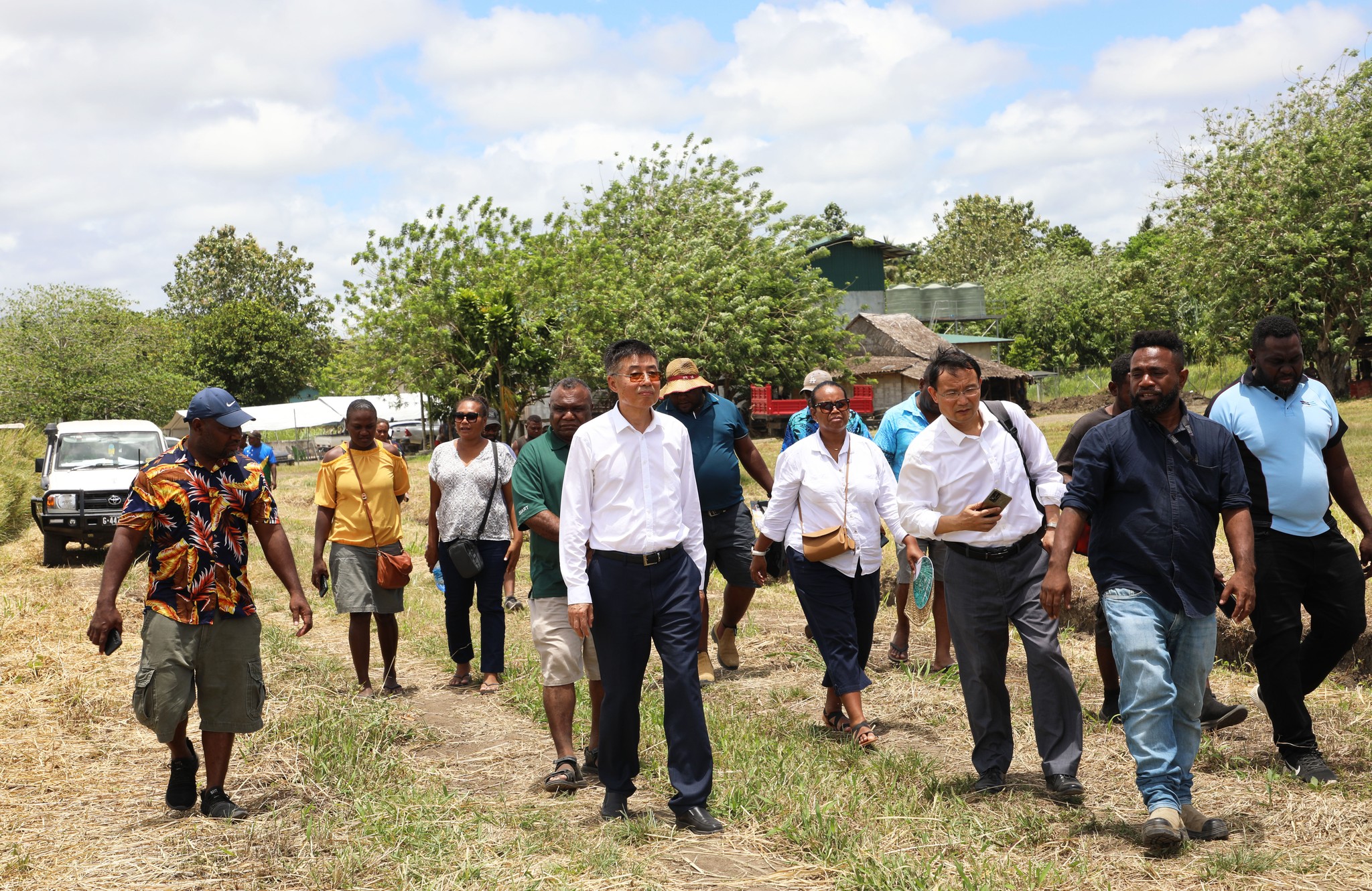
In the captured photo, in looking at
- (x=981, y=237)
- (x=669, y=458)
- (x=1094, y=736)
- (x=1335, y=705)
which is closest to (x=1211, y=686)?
(x=1335, y=705)

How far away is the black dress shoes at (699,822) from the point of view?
15.6 feet

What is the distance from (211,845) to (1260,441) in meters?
4.85

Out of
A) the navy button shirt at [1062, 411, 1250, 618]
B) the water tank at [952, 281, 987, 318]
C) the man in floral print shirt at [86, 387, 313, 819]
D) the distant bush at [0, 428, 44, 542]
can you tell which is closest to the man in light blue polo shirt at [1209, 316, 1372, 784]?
the navy button shirt at [1062, 411, 1250, 618]

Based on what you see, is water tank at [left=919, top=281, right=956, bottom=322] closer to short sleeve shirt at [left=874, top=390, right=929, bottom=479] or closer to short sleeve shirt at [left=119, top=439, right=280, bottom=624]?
short sleeve shirt at [left=874, top=390, right=929, bottom=479]

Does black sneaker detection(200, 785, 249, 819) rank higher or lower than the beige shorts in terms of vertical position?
lower

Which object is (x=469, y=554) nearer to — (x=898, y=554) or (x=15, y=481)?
(x=898, y=554)

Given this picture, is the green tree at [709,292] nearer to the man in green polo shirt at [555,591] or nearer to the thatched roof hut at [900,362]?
the thatched roof hut at [900,362]

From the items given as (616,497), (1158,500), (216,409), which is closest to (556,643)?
(616,497)

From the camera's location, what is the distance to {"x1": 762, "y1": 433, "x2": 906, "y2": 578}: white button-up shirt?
613 centimetres

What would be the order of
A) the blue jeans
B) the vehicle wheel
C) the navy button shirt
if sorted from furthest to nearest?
1. the vehicle wheel
2. the navy button shirt
3. the blue jeans

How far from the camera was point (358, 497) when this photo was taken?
7562mm

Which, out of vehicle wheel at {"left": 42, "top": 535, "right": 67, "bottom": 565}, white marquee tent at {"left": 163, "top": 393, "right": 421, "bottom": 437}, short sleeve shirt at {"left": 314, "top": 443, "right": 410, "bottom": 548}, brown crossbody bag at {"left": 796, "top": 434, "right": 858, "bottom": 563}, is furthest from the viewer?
white marquee tent at {"left": 163, "top": 393, "right": 421, "bottom": 437}

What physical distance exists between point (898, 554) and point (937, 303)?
51.8 metres

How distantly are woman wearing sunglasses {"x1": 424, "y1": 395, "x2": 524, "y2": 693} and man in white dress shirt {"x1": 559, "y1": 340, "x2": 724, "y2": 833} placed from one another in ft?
9.05
